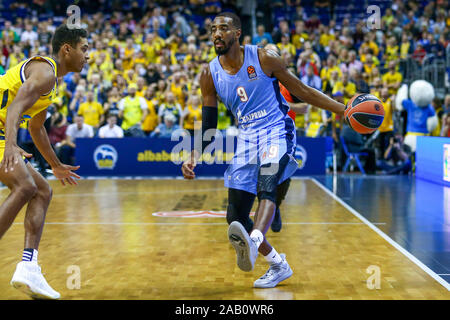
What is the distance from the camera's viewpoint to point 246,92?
15.8ft

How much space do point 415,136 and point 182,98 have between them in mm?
5798

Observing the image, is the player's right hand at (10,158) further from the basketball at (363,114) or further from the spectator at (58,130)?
the spectator at (58,130)

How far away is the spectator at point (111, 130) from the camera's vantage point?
1498 cm

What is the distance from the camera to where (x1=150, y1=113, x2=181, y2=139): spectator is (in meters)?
14.7

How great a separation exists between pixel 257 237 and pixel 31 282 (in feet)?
5.22

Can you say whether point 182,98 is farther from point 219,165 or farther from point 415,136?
point 415,136

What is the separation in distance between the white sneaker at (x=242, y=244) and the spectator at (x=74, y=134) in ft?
37.0

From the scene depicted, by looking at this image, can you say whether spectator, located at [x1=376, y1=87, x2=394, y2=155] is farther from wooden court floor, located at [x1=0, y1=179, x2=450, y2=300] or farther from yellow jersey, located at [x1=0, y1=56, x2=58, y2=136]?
yellow jersey, located at [x1=0, y1=56, x2=58, y2=136]

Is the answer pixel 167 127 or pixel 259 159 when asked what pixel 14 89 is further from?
pixel 167 127

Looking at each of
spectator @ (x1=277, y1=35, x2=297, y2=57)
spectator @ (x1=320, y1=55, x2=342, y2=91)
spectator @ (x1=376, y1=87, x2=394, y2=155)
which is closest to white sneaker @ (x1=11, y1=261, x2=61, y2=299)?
spectator @ (x1=376, y1=87, x2=394, y2=155)

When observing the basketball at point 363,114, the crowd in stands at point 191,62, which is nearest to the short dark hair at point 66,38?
the basketball at point 363,114

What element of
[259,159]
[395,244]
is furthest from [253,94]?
[395,244]

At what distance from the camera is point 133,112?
15.1 meters
